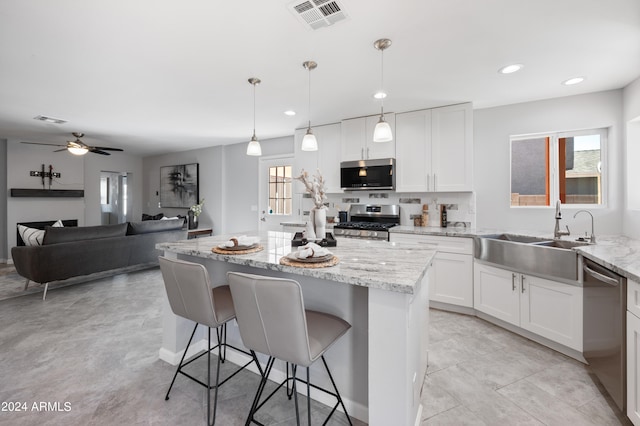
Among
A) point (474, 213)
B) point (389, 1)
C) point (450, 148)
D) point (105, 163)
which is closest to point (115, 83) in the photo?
point (389, 1)

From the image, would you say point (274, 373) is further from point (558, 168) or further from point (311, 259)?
point (558, 168)

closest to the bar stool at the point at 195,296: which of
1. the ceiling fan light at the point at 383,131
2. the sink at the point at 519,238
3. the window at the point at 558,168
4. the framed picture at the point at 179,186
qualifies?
the ceiling fan light at the point at 383,131

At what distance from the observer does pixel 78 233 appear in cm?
375

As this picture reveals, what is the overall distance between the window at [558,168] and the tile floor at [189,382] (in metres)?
1.66

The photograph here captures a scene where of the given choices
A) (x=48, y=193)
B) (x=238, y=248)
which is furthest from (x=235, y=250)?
(x=48, y=193)

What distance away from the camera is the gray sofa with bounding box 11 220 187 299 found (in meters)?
3.47

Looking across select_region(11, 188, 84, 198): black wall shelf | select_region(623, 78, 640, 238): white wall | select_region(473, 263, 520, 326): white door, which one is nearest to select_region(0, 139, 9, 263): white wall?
select_region(11, 188, 84, 198): black wall shelf

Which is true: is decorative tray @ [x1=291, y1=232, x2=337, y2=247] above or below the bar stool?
above

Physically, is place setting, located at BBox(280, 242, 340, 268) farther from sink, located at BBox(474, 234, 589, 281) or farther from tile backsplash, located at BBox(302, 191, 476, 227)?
tile backsplash, located at BBox(302, 191, 476, 227)

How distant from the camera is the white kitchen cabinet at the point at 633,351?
1491 millimetres

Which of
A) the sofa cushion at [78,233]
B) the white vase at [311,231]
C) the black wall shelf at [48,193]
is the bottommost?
the sofa cushion at [78,233]

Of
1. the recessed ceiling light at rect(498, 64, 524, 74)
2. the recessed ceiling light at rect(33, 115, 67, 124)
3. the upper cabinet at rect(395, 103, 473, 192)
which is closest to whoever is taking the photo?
the recessed ceiling light at rect(498, 64, 524, 74)

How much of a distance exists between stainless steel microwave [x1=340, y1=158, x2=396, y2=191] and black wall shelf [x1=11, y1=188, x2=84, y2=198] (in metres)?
6.17

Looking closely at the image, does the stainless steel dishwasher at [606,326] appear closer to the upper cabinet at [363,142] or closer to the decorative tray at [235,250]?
the decorative tray at [235,250]
